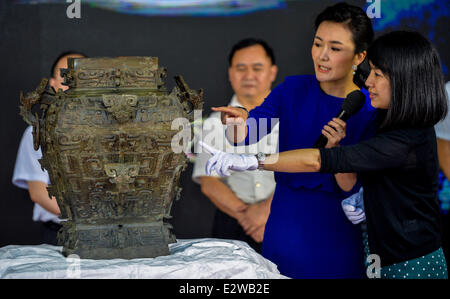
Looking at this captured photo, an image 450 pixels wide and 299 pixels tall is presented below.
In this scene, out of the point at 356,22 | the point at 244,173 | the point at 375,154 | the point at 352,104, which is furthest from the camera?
the point at 244,173

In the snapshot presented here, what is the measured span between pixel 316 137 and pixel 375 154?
415 mm

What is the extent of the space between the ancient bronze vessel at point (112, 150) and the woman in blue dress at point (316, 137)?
0.95 feet

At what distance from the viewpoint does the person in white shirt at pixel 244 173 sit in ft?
11.0

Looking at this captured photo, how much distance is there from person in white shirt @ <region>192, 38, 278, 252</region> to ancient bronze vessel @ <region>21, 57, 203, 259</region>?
1036 mm

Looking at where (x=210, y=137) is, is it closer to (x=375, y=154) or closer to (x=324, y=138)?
(x=324, y=138)

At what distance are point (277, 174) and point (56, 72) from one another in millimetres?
1523

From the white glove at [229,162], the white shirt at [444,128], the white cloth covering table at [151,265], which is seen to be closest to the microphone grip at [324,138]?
the white glove at [229,162]

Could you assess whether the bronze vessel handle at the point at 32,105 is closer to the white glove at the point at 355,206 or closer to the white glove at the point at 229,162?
the white glove at the point at 229,162

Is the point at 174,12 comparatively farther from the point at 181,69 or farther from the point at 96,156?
the point at 96,156

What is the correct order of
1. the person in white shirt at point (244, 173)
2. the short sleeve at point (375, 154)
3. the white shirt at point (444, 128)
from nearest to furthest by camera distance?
the short sleeve at point (375, 154)
the white shirt at point (444, 128)
the person in white shirt at point (244, 173)

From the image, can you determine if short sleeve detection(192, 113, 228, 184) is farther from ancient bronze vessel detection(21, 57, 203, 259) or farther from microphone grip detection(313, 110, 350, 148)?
microphone grip detection(313, 110, 350, 148)

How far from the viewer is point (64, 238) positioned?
2.31 meters

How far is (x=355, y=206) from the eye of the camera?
2217mm

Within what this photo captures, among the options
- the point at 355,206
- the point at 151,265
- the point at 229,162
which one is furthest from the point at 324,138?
the point at 151,265
